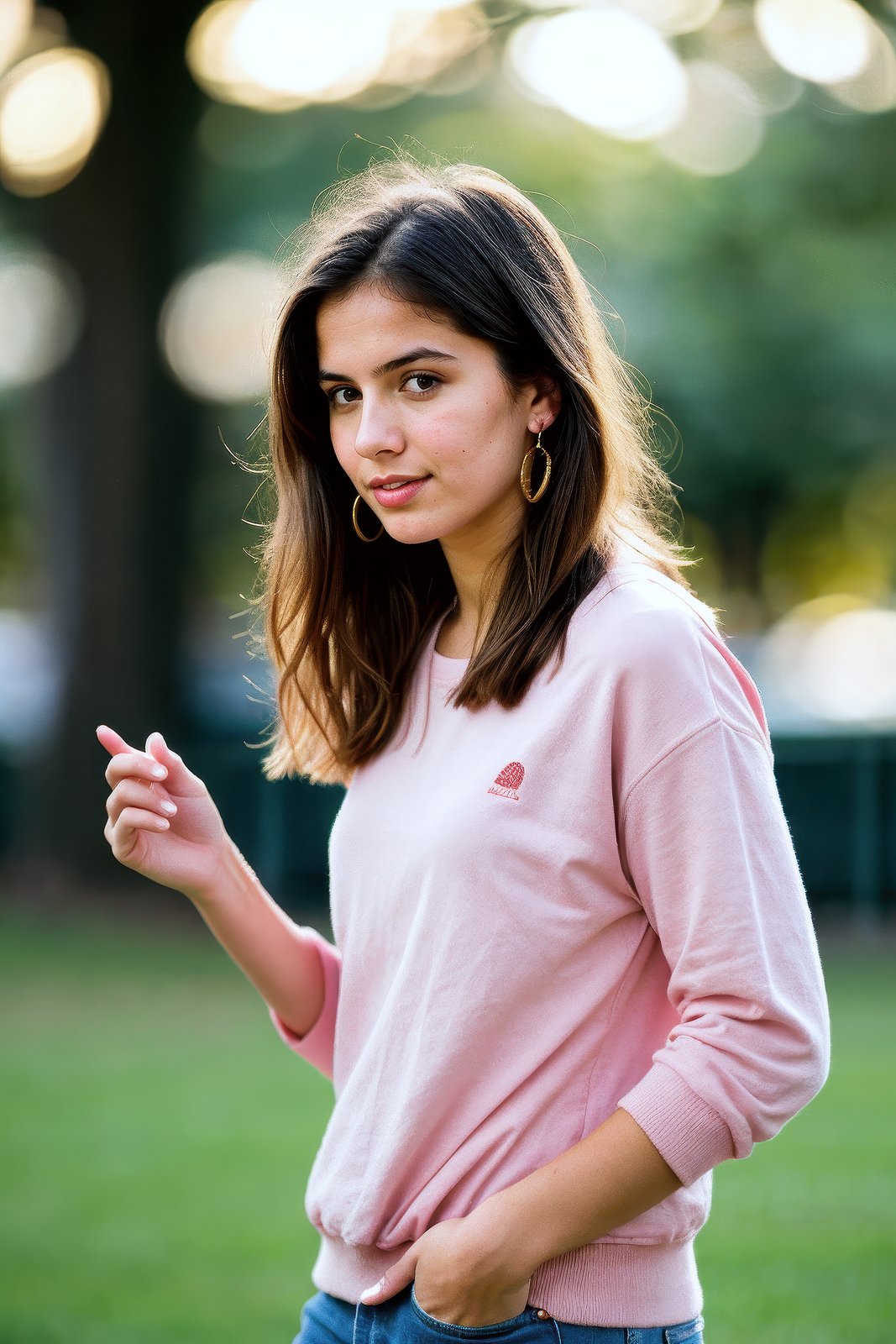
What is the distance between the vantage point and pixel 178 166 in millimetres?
13352

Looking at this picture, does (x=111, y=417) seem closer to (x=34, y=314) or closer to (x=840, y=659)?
(x=34, y=314)

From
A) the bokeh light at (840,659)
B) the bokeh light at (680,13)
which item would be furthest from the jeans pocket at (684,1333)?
the bokeh light at (840,659)

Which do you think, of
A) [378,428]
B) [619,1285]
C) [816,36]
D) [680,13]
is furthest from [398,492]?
[816,36]

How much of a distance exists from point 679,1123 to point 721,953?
192mm

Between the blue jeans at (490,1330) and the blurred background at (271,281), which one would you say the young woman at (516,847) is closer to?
the blue jeans at (490,1330)

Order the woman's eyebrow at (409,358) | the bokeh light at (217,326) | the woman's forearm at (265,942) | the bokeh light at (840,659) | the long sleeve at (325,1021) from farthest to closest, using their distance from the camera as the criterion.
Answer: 1. the bokeh light at (840,659)
2. the bokeh light at (217,326)
3. the long sleeve at (325,1021)
4. the woman's forearm at (265,942)
5. the woman's eyebrow at (409,358)

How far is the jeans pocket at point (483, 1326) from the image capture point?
1892 mm

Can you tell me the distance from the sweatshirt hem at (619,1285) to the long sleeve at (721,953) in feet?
0.48

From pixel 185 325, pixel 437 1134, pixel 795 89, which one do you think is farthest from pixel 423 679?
pixel 185 325

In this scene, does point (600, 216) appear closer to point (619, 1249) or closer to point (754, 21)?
point (754, 21)

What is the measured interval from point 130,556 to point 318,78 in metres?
4.03

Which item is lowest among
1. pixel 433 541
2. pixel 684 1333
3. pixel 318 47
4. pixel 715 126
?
pixel 684 1333

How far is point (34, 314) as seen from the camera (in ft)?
54.6

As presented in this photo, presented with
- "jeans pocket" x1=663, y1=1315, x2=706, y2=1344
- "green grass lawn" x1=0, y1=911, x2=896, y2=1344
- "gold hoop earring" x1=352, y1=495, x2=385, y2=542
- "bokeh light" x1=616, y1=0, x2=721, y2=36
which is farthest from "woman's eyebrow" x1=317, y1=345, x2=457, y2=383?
"bokeh light" x1=616, y1=0, x2=721, y2=36
